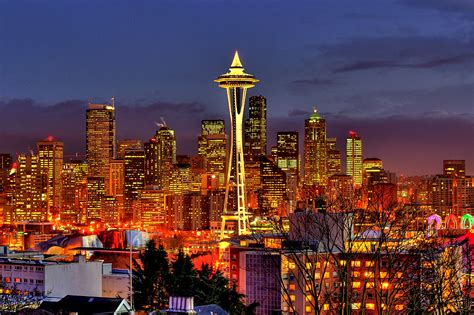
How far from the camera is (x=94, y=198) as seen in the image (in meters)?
167

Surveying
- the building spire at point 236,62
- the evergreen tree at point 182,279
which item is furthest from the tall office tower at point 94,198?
the evergreen tree at point 182,279

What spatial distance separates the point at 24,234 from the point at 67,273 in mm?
71681

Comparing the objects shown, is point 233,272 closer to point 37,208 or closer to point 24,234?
point 24,234

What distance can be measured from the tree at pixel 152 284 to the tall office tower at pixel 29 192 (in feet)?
402

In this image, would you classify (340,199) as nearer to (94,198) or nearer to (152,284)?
(152,284)

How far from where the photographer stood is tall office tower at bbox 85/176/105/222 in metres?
164

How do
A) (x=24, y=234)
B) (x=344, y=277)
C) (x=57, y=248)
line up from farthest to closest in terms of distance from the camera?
(x=24, y=234) < (x=57, y=248) < (x=344, y=277)

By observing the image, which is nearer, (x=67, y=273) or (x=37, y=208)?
(x=67, y=273)

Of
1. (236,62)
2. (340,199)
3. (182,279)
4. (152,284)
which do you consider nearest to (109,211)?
Result: (236,62)

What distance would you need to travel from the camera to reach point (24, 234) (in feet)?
399

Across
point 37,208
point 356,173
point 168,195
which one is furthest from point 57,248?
point 356,173

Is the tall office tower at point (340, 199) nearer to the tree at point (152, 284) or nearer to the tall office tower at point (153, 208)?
the tree at point (152, 284)

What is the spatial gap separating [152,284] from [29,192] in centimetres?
13064

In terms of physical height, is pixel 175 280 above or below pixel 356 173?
below
